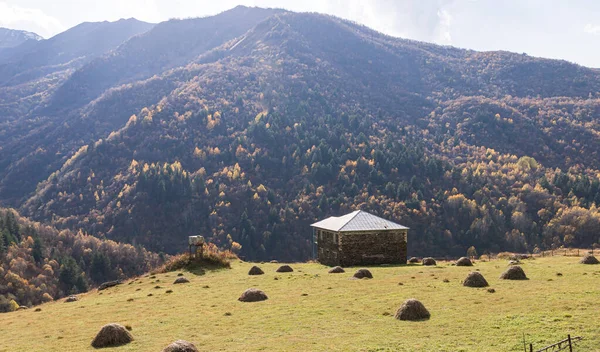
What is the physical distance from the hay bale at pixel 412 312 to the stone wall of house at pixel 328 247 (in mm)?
31375

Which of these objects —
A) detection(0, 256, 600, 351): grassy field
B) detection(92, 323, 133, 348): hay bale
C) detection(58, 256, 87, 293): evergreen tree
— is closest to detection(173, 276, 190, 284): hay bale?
detection(0, 256, 600, 351): grassy field

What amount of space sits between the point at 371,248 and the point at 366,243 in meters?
0.87

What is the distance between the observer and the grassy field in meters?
24.2

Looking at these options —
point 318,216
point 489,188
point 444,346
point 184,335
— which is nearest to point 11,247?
point 318,216

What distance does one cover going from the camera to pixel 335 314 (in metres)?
31.0

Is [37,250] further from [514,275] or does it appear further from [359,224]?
[514,275]

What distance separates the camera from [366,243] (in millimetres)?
60062

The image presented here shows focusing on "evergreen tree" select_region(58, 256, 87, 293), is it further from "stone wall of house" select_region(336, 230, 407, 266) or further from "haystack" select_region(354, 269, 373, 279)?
"haystack" select_region(354, 269, 373, 279)

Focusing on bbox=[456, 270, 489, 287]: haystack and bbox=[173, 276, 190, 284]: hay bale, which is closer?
bbox=[456, 270, 489, 287]: haystack

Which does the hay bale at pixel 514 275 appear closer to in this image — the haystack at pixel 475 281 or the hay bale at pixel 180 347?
the haystack at pixel 475 281

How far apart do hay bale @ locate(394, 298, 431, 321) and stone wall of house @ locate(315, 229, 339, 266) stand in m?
31.4

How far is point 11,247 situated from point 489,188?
160253 millimetres

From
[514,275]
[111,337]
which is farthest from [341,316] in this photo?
[514,275]

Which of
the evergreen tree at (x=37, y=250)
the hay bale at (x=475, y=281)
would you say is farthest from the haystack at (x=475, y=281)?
the evergreen tree at (x=37, y=250)
